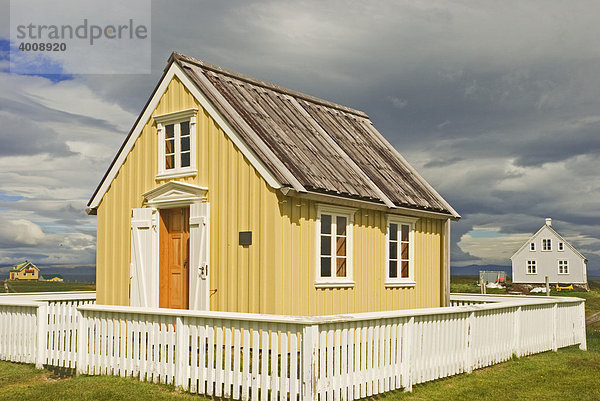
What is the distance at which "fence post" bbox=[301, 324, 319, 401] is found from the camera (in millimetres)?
8516

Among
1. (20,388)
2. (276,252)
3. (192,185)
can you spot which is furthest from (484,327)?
(20,388)

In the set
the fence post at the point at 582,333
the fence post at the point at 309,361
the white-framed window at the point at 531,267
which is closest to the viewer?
the fence post at the point at 309,361

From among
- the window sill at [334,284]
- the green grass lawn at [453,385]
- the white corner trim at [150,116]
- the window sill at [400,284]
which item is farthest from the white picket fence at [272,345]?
the white corner trim at [150,116]

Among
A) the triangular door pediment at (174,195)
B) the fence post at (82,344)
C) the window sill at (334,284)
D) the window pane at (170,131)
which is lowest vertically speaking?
the fence post at (82,344)

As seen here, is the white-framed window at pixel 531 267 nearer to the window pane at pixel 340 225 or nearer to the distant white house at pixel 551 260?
the distant white house at pixel 551 260

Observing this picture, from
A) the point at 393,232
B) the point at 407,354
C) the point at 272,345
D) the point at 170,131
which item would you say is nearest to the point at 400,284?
the point at 393,232

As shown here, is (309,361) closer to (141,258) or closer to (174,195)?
(174,195)

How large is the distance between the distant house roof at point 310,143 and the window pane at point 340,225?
60 cm

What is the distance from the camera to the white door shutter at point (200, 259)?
14082mm

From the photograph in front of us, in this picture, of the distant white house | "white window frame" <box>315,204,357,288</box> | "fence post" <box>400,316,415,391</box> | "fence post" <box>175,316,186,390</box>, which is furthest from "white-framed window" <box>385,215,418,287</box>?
the distant white house

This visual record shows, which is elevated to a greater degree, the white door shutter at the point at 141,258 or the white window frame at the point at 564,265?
the white door shutter at the point at 141,258

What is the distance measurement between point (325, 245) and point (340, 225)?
672 millimetres

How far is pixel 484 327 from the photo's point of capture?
12977 mm

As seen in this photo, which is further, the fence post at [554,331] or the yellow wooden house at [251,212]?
the fence post at [554,331]
